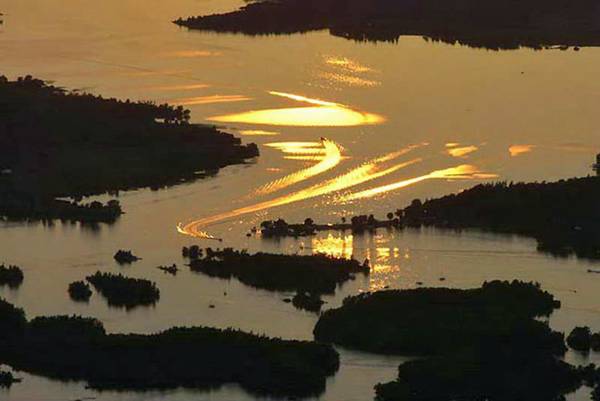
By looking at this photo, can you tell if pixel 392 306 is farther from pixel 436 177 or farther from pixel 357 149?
pixel 357 149

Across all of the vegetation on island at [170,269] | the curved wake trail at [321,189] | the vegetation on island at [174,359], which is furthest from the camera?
the curved wake trail at [321,189]

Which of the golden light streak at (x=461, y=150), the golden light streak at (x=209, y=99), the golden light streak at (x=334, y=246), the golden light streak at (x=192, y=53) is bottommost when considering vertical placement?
the golden light streak at (x=334, y=246)

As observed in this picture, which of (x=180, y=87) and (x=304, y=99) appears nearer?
(x=304, y=99)

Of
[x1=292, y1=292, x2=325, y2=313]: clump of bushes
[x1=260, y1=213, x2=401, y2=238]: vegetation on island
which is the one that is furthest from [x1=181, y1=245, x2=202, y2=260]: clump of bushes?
A: [x1=292, y1=292, x2=325, y2=313]: clump of bushes

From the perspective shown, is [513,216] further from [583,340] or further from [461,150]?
[583,340]

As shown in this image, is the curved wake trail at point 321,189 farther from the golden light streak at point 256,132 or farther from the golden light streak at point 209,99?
the golden light streak at point 209,99

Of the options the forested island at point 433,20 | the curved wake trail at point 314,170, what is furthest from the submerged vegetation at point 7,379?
the forested island at point 433,20

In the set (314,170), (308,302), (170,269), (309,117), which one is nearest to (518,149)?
(314,170)
